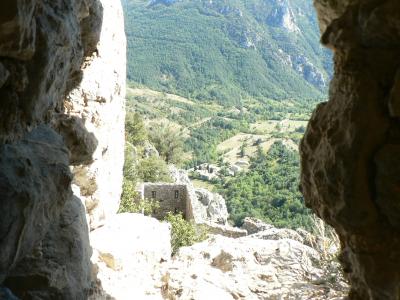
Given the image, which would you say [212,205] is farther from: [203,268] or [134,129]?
[203,268]

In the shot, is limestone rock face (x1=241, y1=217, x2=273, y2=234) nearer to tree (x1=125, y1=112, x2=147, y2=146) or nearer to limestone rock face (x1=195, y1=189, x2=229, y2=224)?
limestone rock face (x1=195, y1=189, x2=229, y2=224)

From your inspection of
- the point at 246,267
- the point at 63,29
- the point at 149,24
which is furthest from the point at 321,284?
the point at 149,24

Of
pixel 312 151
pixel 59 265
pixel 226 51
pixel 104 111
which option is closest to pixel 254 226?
pixel 104 111

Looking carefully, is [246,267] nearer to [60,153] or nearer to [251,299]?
[251,299]

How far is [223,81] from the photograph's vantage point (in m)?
112

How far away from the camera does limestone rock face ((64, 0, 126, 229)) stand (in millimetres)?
7801

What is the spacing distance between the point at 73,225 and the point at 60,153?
2.38ft

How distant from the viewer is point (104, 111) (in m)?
8.28

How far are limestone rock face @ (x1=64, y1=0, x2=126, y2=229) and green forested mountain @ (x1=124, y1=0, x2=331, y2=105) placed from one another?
93038 mm

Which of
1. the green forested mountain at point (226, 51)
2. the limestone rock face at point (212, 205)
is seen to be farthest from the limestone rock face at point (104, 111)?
the green forested mountain at point (226, 51)

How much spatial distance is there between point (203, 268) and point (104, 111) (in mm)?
3116

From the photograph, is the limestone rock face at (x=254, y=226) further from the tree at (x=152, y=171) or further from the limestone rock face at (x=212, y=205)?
the tree at (x=152, y=171)

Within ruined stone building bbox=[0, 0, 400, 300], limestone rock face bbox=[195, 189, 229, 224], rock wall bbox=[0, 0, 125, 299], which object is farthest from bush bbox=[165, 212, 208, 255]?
ruined stone building bbox=[0, 0, 400, 300]

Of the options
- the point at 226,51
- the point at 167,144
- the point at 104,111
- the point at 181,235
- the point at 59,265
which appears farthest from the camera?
the point at 226,51
